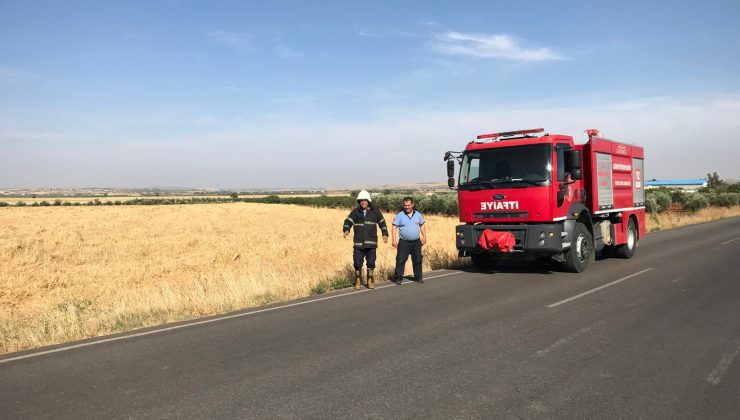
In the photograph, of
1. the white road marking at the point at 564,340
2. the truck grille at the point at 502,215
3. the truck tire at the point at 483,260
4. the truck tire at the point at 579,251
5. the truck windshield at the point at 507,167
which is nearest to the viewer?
the white road marking at the point at 564,340

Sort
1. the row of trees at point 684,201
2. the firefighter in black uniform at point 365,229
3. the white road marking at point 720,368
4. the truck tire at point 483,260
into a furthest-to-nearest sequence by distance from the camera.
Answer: the row of trees at point 684,201, the truck tire at point 483,260, the firefighter in black uniform at point 365,229, the white road marking at point 720,368

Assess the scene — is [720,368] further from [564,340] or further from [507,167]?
[507,167]

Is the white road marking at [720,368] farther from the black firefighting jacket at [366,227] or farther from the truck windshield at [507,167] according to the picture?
the black firefighting jacket at [366,227]

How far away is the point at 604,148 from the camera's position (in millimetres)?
12914

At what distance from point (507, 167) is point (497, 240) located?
5.36 feet

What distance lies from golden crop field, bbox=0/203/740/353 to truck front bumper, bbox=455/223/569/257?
214 centimetres

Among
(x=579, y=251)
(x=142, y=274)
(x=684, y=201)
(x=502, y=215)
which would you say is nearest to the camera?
(x=502, y=215)

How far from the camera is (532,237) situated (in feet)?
35.9

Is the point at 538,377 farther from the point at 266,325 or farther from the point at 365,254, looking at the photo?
the point at 365,254

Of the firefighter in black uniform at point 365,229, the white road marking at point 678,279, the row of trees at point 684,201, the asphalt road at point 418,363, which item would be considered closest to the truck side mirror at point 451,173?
the firefighter in black uniform at point 365,229

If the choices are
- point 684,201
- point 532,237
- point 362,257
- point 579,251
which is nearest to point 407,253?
point 362,257

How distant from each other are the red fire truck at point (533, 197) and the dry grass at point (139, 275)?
2649 millimetres

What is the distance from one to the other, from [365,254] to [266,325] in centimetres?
350

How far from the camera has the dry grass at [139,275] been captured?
8.37 meters
